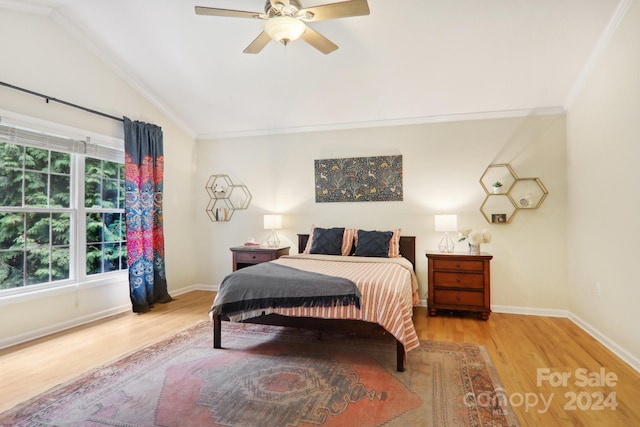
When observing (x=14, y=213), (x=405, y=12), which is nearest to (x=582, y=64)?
(x=405, y=12)

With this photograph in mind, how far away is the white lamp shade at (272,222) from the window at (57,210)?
1795 millimetres

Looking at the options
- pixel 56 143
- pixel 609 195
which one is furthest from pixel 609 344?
pixel 56 143

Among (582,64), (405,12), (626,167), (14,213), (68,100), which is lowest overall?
(14,213)

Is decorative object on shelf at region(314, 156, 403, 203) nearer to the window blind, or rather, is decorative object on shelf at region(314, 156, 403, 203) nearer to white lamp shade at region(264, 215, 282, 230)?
white lamp shade at region(264, 215, 282, 230)

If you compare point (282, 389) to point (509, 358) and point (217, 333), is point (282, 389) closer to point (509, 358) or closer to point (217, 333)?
point (217, 333)

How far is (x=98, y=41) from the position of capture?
3508mm

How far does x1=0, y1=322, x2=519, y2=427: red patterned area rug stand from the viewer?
1.78 m

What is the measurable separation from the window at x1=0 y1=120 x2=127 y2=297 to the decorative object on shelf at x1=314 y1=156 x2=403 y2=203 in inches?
103

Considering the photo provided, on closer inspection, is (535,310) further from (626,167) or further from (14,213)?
(14,213)

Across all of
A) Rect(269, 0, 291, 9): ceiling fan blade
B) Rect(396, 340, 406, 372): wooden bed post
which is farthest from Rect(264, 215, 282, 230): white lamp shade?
Rect(269, 0, 291, 9): ceiling fan blade

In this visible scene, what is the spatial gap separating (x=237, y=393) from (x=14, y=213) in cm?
278

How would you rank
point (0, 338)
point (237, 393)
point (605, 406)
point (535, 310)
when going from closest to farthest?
point (605, 406) < point (237, 393) < point (0, 338) < point (535, 310)

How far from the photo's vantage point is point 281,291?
255cm

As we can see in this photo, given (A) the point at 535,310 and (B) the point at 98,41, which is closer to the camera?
(B) the point at 98,41
